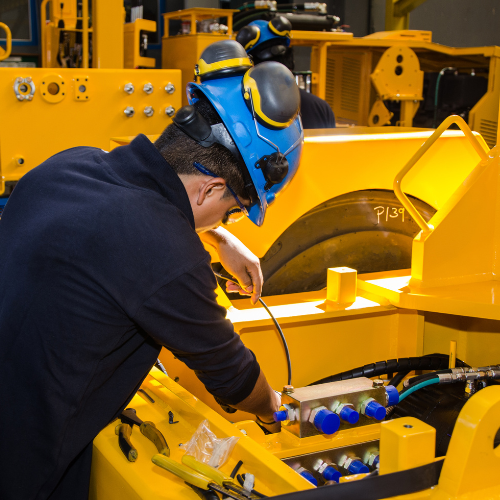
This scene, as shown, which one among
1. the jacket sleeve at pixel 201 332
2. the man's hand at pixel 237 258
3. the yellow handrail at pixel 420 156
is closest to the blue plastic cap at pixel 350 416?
the jacket sleeve at pixel 201 332

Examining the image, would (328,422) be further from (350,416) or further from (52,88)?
(52,88)

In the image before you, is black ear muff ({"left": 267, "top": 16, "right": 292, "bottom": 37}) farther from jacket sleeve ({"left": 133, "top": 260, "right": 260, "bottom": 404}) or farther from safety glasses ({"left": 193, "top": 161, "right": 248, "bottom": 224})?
jacket sleeve ({"left": 133, "top": 260, "right": 260, "bottom": 404})

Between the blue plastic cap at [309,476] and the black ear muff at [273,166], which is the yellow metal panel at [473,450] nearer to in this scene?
the blue plastic cap at [309,476]

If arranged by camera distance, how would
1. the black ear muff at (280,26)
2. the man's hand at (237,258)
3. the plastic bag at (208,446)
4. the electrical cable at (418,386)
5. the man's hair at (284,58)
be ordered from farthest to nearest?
the man's hair at (284,58), the black ear muff at (280,26), the man's hand at (237,258), the electrical cable at (418,386), the plastic bag at (208,446)

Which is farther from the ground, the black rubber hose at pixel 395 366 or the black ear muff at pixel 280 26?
the black ear muff at pixel 280 26

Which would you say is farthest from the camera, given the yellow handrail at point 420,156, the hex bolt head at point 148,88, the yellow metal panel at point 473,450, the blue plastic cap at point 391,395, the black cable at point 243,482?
the hex bolt head at point 148,88

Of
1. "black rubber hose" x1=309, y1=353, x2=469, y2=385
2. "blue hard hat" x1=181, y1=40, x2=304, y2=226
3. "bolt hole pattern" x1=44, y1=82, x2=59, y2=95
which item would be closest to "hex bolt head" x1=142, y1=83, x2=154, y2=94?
"bolt hole pattern" x1=44, y1=82, x2=59, y2=95

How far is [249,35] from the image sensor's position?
3404 mm

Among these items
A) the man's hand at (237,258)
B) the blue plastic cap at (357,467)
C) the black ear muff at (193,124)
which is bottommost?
the blue plastic cap at (357,467)

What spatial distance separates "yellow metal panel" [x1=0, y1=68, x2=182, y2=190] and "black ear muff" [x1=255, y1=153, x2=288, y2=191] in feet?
9.41

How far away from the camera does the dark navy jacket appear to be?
133 cm

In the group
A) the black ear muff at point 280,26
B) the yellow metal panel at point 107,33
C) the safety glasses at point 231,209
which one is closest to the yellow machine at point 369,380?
the safety glasses at point 231,209

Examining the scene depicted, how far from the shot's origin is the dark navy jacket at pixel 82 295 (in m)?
1.33

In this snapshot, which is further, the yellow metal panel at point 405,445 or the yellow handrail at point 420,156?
the yellow handrail at point 420,156
